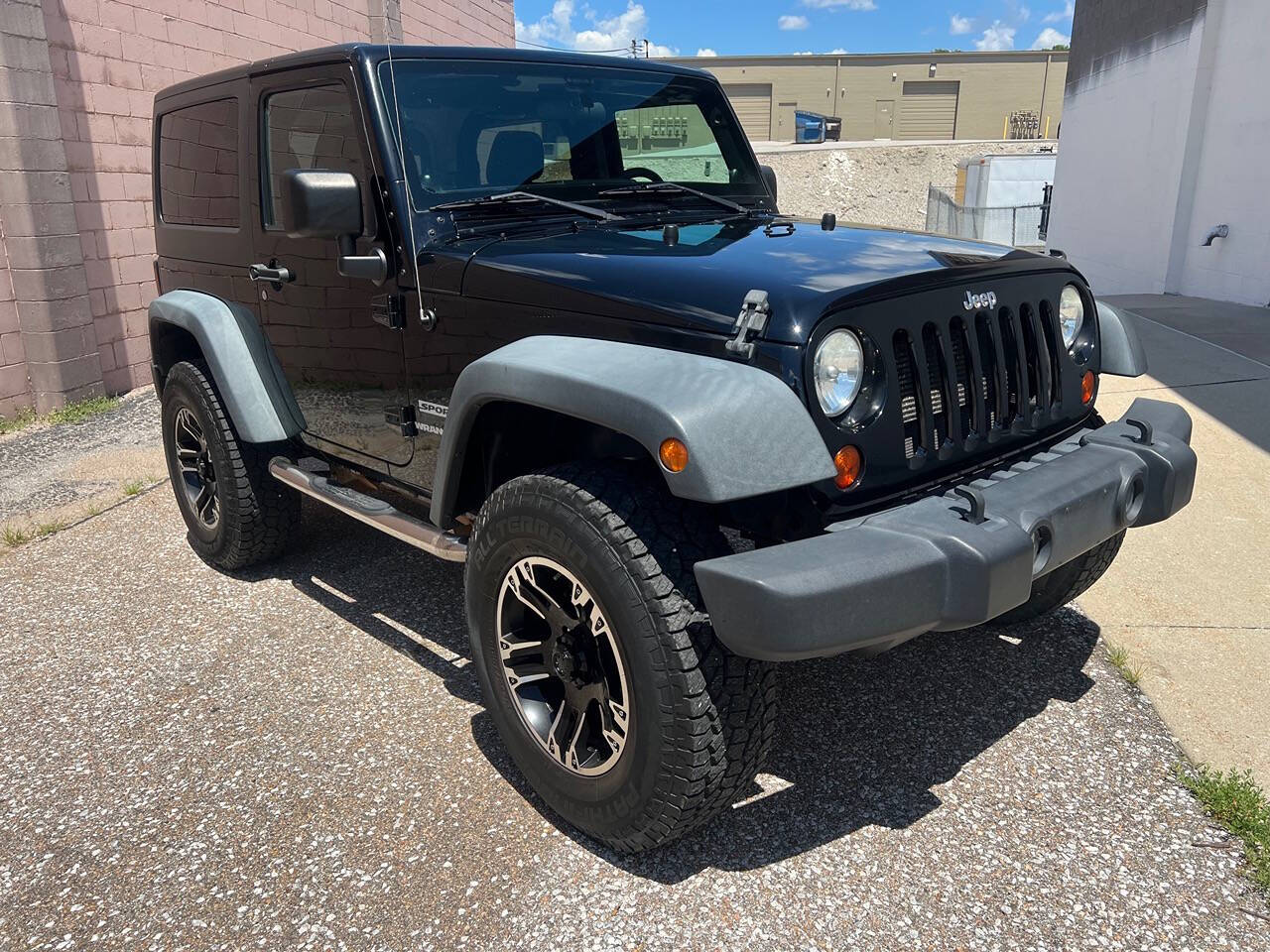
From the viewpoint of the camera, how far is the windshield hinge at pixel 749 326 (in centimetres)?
219

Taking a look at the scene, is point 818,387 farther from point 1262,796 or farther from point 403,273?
point 1262,796

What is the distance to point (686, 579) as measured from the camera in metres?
2.18

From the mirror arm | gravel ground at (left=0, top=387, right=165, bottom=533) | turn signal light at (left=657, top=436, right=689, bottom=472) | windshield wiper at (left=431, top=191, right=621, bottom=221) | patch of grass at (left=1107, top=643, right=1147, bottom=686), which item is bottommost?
gravel ground at (left=0, top=387, right=165, bottom=533)

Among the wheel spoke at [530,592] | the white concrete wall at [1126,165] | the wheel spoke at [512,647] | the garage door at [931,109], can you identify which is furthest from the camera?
the garage door at [931,109]

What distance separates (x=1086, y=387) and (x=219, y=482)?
3.18m

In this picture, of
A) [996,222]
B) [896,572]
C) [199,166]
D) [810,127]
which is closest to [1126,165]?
[996,222]

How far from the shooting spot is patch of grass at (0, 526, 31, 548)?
4750 millimetres

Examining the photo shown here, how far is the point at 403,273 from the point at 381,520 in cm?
77

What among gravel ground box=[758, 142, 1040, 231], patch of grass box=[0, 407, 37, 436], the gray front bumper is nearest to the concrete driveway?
the gray front bumper

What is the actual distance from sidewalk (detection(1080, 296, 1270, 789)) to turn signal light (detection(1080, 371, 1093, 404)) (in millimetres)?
958

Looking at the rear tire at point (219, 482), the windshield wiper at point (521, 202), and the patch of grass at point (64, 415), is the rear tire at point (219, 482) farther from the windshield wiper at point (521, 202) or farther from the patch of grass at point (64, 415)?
the patch of grass at point (64, 415)

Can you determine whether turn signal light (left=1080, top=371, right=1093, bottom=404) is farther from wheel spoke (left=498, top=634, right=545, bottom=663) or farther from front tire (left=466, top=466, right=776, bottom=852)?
wheel spoke (left=498, top=634, right=545, bottom=663)

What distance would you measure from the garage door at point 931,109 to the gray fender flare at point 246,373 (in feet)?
184

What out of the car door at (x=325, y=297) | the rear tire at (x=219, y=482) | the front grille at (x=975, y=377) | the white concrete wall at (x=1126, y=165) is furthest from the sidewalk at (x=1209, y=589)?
the white concrete wall at (x=1126, y=165)
